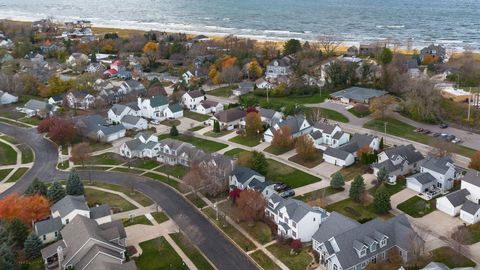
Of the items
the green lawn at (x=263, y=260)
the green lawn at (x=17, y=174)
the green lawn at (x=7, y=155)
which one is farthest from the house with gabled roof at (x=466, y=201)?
the green lawn at (x=7, y=155)

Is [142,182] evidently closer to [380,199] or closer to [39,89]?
[380,199]

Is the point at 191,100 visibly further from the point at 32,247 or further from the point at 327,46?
the point at 327,46

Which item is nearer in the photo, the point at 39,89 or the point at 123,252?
the point at 123,252

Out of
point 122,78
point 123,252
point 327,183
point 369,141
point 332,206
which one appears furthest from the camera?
point 122,78

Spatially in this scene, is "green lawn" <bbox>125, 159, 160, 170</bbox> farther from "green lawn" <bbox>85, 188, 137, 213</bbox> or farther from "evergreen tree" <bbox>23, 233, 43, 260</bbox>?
"evergreen tree" <bbox>23, 233, 43, 260</bbox>

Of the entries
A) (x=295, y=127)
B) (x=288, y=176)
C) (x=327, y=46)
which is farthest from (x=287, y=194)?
(x=327, y=46)

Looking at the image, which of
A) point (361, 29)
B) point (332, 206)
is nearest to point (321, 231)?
point (332, 206)
